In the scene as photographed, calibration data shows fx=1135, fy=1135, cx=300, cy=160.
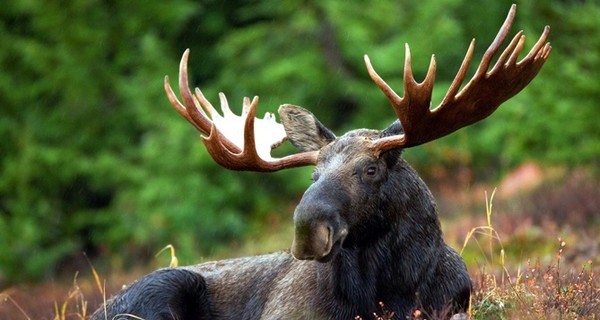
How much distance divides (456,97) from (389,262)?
911 mm

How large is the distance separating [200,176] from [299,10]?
4072 millimetres

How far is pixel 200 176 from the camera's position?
1980 centimetres

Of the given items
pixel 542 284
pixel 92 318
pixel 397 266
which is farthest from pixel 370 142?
pixel 92 318

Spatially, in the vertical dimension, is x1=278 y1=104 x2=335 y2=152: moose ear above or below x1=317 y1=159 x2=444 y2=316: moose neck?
above

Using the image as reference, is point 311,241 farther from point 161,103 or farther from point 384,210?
point 161,103

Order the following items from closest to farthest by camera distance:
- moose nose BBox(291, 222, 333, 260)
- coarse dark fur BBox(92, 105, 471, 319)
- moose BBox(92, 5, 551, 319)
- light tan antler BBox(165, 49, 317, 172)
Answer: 1. moose nose BBox(291, 222, 333, 260)
2. moose BBox(92, 5, 551, 319)
3. coarse dark fur BBox(92, 105, 471, 319)
4. light tan antler BBox(165, 49, 317, 172)

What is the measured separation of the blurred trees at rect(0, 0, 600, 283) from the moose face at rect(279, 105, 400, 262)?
1218 centimetres

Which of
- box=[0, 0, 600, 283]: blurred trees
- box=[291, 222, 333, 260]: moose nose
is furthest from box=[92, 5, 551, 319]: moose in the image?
box=[0, 0, 600, 283]: blurred trees

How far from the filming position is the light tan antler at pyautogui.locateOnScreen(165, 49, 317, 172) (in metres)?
6.21

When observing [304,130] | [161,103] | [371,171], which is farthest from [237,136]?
[161,103]

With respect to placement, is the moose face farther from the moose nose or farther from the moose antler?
the moose antler

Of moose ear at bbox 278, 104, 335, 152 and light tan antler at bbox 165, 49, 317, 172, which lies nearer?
light tan antler at bbox 165, 49, 317, 172

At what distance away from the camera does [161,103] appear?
2066cm

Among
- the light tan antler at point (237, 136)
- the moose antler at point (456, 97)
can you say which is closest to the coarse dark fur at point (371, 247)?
the moose antler at point (456, 97)
